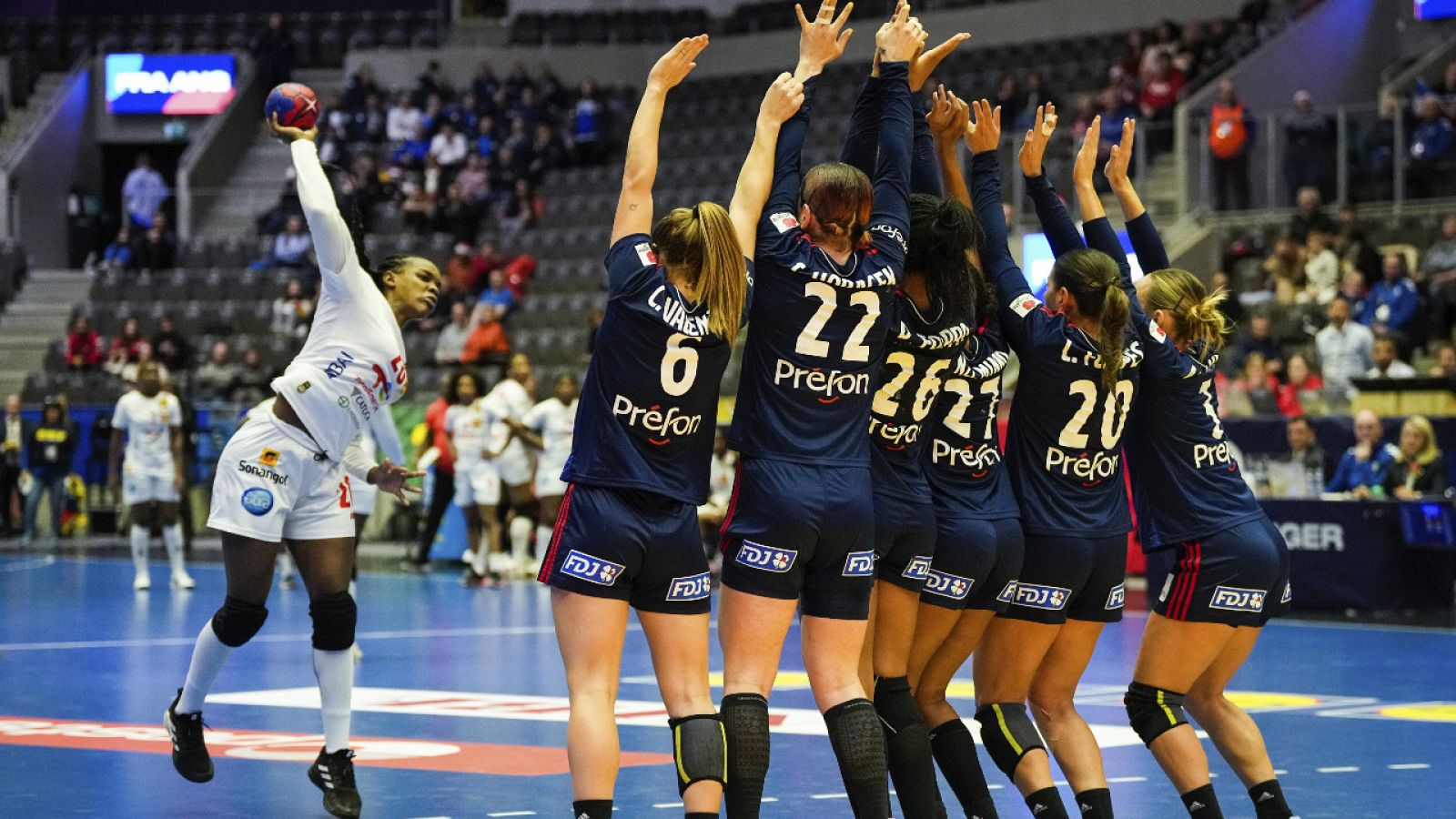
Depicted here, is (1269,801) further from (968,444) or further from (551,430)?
(551,430)

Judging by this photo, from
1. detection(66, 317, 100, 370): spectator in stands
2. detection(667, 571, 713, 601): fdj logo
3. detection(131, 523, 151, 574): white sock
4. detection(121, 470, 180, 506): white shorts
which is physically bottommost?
detection(131, 523, 151, 574): white sock

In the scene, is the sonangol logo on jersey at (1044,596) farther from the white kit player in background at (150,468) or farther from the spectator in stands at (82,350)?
the spectator in stands at (82,350)

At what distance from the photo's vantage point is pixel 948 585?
19.8ft

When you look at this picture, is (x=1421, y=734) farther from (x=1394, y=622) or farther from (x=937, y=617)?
(x=1394, y=622)

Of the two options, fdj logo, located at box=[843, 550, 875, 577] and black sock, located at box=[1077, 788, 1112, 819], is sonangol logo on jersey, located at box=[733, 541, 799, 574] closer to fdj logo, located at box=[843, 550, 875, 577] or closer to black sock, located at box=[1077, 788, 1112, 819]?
fdj logo, located at box=[843, 550, 875, 577]

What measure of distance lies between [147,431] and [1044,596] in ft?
42.9

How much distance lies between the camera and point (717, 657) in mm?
12531

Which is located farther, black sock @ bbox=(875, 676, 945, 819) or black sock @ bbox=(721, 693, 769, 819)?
black sock @ bbox=(875, 676, 945, 819)

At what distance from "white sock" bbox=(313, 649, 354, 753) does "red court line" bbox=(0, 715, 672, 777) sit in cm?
68

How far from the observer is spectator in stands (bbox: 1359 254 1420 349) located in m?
17.7

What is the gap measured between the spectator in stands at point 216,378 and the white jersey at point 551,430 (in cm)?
762

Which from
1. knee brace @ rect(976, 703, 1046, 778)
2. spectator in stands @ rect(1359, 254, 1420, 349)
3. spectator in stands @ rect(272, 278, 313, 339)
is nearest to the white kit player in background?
spectator in stands @ rect(272, 278, 313, 339)

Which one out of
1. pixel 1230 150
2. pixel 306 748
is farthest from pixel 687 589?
pixel 1230 150

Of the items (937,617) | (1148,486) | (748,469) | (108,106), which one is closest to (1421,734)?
(1148,486)
